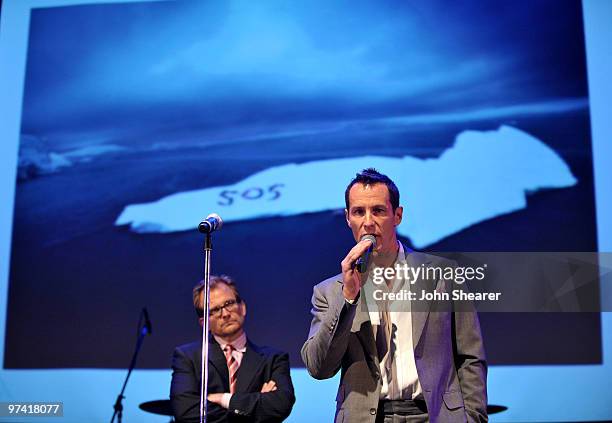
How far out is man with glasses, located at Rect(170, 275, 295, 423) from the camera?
11.2ft

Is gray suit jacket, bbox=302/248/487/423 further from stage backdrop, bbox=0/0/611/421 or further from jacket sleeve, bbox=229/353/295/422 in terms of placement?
stage backdrop, bbox=0/0/611/421

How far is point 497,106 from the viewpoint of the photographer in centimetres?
437

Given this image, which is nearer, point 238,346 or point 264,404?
point 264,404

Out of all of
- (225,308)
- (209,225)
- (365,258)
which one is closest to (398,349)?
(365,258)

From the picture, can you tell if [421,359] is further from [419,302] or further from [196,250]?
[196,250]

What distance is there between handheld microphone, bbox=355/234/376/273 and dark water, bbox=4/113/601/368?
1648 mm

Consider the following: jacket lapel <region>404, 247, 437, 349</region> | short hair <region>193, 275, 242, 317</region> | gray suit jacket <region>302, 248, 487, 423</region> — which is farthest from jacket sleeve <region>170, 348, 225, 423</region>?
jacket lapel <region>404, 247, 437, 349</region>

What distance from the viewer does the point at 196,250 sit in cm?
432

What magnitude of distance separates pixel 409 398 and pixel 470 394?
9.2 inches

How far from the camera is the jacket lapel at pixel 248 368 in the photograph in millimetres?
3555

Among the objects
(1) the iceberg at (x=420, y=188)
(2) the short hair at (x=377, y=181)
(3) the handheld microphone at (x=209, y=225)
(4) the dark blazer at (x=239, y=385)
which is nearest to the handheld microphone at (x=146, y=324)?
(1) the iceberg at (x=420, y=188)

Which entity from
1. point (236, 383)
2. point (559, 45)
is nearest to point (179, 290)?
point (236, 383)

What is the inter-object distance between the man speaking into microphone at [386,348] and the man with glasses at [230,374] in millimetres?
925

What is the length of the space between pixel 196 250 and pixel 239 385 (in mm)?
1037
